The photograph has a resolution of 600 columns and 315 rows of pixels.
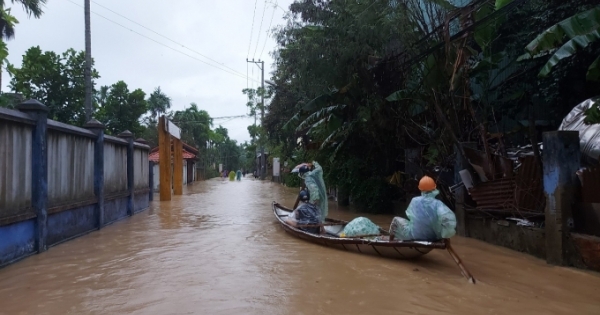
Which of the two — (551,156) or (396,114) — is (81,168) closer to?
(396,114)

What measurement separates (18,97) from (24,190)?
40.3 ft

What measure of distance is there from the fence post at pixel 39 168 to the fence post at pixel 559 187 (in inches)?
320

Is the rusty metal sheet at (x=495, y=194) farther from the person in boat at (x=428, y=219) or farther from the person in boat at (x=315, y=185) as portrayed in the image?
the person in boat at (x=315, y=185)

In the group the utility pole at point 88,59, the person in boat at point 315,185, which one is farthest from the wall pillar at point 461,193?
the utility pole at point 88,59

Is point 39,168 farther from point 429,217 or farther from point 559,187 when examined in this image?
point 559,187

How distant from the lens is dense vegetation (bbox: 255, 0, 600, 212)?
10266 millimetres

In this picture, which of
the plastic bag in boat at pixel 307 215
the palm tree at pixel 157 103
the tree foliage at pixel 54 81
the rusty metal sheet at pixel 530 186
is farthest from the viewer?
the palm tree at pixel 157 103

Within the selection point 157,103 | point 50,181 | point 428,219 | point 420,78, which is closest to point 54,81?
point 50,181

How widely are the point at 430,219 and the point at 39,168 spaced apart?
6301 mm

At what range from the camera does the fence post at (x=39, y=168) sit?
7262mm

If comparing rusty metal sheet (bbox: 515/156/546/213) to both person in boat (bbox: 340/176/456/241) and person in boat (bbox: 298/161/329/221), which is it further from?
person in boat (bbox: 298/161/329/221)

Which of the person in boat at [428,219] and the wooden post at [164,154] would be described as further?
the wooden post at [164,154]

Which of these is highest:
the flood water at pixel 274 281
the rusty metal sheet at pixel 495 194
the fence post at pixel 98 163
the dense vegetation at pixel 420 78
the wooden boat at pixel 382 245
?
the dense vegetation at pixel 420 78

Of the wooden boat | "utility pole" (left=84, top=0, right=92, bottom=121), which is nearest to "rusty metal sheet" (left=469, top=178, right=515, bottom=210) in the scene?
the wooden boat
